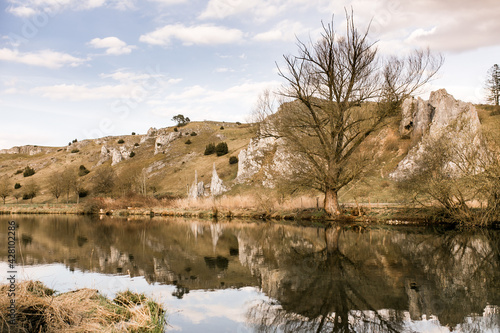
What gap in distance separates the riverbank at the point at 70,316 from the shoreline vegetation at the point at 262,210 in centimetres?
2118

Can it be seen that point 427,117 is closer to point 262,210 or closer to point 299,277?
point 262,210

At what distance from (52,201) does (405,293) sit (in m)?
71.7

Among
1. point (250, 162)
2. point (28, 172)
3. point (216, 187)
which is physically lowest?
point (216, 187)

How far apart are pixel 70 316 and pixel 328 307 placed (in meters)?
4.99

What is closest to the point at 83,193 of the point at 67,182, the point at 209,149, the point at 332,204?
the point at 67,182

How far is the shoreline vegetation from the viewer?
2453 centimetres

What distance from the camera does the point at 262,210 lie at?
3331cm

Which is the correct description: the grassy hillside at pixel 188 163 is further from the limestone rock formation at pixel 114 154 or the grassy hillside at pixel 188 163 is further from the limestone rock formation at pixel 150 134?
the limestone rock formation at pixel 150 134

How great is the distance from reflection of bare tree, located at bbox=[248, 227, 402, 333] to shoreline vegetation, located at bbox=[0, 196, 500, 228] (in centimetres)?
1511

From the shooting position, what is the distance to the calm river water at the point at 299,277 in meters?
7.04

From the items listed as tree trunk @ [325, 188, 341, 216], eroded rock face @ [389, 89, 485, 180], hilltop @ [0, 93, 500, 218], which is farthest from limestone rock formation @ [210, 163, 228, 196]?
tree trunk @ [325, 188, 341, 216]

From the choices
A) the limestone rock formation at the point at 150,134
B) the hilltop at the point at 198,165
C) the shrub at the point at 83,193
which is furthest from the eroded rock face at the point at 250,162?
the limestone rock formation at the point at 150,134

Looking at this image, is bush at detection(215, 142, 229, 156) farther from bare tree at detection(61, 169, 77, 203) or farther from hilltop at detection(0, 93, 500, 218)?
bare tree at detection(61, 169, 77, 203)

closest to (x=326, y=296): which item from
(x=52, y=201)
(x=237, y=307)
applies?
(x=237, y=307)
